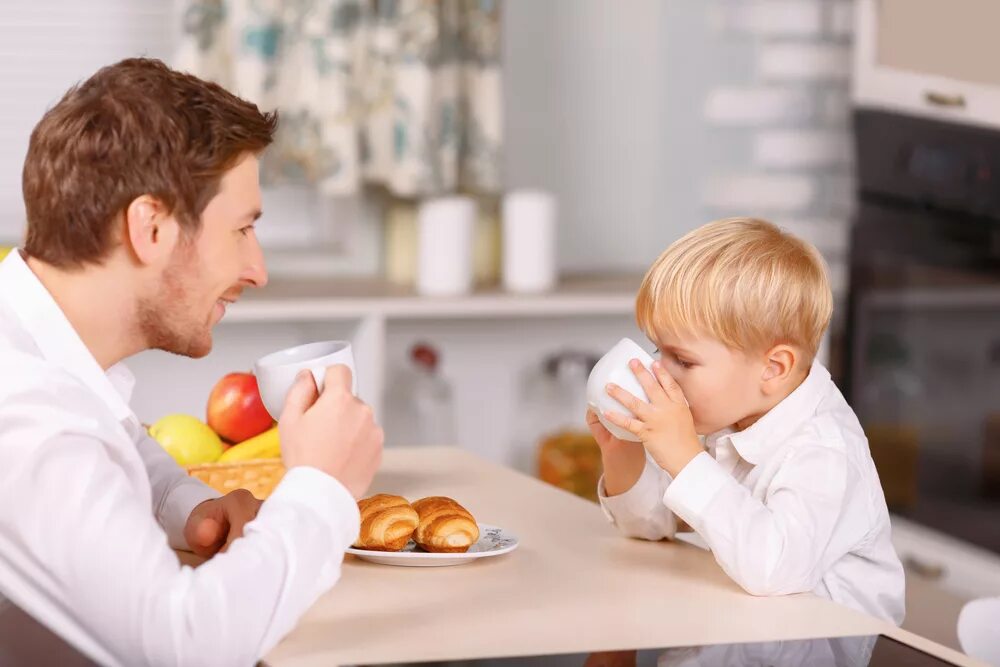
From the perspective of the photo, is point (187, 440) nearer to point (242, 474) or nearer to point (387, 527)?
point (242, 474)

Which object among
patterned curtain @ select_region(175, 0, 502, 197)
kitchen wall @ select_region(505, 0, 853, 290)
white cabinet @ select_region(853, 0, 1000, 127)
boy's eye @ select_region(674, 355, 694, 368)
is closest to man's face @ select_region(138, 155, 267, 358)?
boy's eye @ select_region(674, 355, 694, 368)

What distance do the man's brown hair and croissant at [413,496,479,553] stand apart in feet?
1.19

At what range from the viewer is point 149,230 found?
118cm

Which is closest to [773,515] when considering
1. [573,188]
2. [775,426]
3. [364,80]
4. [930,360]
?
[775,426]

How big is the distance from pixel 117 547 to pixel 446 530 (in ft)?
1.31

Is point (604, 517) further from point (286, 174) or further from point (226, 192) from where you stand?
point (286, 174)

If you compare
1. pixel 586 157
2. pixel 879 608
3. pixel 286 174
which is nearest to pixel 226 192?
pixel 879 608

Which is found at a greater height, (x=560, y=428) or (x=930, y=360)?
(x=930, y=360)

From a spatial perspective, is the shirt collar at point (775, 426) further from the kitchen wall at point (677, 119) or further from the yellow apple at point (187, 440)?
the kitchen wall at point (677, 119)

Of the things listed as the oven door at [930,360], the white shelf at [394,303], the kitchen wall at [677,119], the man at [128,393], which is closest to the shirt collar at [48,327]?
the man at [128,393]

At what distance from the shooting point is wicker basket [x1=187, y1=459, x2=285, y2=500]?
157cm

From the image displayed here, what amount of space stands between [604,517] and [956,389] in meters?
1.29

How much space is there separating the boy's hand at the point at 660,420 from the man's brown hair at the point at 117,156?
42 cm

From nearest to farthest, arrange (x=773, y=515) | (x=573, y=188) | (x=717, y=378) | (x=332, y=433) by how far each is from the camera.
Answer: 1. (x=332, y=433)
2. (x=773, y=515)
3. (x=717, y=378)
4. (x=573, y=188)
